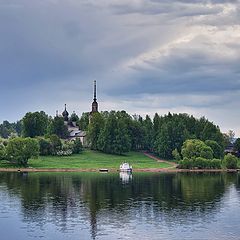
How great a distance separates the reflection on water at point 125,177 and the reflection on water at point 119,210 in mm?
5842

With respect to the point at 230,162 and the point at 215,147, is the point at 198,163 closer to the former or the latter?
the point at 230,162

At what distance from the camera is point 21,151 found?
16962 centimetres

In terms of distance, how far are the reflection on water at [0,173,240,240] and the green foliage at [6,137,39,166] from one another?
4095 centimetres

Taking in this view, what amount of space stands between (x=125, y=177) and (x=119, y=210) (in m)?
64.7

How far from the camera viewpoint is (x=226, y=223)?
234 feet

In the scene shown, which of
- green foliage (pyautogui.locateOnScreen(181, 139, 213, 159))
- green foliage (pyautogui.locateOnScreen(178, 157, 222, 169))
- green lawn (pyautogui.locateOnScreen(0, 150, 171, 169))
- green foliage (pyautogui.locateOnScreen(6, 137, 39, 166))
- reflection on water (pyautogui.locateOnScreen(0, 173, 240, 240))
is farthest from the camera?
green foliage (pyautogui.locateOnScreen(181, 139, 213, 159))

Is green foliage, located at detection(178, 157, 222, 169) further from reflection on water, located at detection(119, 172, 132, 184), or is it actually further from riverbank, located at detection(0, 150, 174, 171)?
reflection on water, located at detection(119, 172, 132, 184)

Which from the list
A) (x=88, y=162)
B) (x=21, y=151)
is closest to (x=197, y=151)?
(x=88, y=162)

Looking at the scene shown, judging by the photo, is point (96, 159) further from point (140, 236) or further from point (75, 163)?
point (140, 236)

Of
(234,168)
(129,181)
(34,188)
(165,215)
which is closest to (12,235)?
(165,215)

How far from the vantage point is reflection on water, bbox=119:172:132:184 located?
437ft

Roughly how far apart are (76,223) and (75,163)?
110 meters

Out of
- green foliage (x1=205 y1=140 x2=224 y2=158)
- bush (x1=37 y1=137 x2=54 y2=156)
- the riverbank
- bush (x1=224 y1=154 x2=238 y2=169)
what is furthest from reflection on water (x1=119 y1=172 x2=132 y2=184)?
green foliage (x1=205 y1=140 x2=224 y2=158)

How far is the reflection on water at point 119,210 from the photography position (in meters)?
65.2
